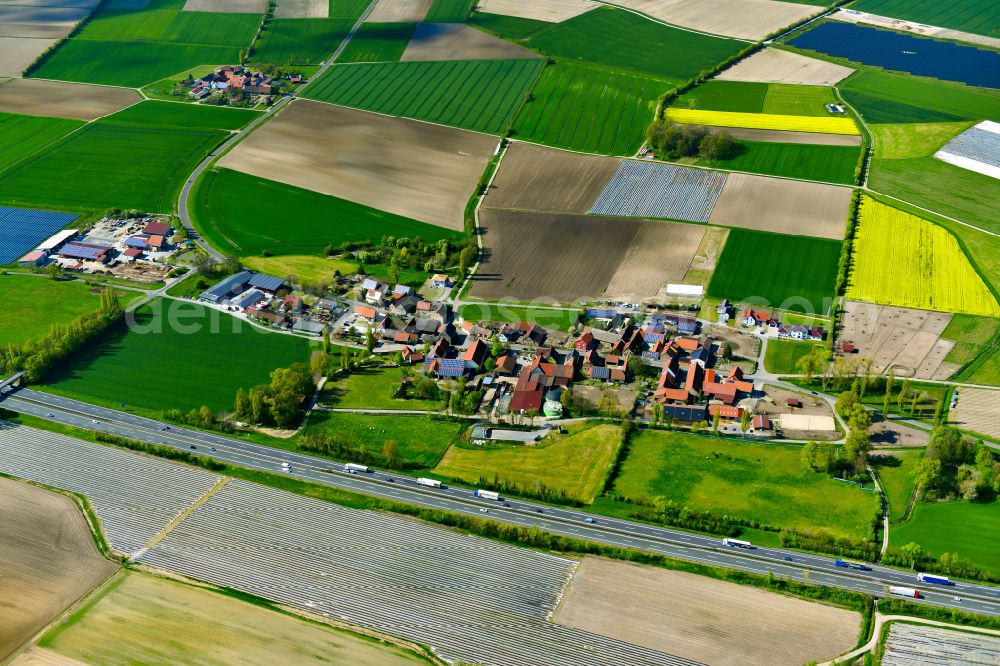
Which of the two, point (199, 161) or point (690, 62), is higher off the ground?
point (690, 62)

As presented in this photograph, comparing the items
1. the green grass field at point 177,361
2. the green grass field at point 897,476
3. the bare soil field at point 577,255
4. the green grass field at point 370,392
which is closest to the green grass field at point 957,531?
the green grass field at point 897,476

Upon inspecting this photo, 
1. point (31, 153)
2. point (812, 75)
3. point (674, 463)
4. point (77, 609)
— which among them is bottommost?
point (77, 609)

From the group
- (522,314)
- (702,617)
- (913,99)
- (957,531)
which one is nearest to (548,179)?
(522,314)

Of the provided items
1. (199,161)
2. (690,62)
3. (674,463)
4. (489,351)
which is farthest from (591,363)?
(690,62)

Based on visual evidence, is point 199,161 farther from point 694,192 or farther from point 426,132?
point 694,192

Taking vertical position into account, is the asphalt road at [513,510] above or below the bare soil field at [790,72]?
below

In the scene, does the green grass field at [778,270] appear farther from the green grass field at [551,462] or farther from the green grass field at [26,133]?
the green grass field at [26,133]

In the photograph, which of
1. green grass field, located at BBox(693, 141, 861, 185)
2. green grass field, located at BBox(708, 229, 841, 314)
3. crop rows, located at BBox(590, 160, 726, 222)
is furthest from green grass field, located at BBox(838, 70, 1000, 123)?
green grass field, located at BBox(708, 229, 841, 314)

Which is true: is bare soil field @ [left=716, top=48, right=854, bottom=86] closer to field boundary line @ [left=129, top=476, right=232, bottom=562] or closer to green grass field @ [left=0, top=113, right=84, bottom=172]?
green grass field @ [left=0, top=113, right=84, bottom=172]
